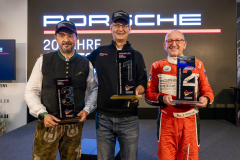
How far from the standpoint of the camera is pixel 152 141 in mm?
2971

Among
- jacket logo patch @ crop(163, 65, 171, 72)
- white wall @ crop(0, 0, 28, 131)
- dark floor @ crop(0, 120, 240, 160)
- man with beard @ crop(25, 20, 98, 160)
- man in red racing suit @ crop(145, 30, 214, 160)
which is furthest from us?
white wall @ crop(0, 0, 28, 131)

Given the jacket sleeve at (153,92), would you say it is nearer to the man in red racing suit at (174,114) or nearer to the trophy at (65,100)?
the man in red racing suit at (174,114)

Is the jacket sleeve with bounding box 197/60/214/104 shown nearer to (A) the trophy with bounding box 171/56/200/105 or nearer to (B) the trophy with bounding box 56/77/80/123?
(A) the trophy with bounding box 171/56/200/105

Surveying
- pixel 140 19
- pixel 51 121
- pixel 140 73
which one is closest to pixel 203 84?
pixel 140 73

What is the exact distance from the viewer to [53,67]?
128cm

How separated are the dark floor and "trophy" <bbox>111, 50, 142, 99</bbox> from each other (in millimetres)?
1558

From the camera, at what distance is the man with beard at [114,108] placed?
1.30 metres

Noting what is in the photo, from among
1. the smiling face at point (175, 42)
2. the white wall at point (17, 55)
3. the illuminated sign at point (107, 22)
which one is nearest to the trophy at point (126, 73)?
the smiling face at point (175, 42)

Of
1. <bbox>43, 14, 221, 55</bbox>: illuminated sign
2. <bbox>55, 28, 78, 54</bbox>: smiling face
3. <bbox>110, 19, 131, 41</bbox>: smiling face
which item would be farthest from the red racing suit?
<bbox>43, 14, 221, 55</bbox>: illuminated sign

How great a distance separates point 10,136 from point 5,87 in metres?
1.48

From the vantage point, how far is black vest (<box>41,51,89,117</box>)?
4.15 ft

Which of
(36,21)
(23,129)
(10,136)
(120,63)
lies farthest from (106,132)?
(36,21)

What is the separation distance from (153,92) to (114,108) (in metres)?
0.39

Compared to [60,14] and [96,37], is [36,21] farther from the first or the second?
[96,37]
